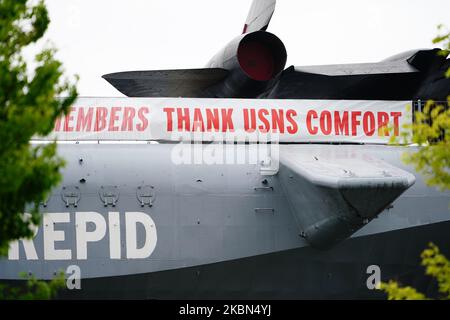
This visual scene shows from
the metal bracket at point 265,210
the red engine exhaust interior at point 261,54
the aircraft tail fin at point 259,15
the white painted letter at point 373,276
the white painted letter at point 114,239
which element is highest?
the aircraft tail fin at point 259,15

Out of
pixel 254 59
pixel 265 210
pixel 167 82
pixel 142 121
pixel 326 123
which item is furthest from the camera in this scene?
pixel 167 82

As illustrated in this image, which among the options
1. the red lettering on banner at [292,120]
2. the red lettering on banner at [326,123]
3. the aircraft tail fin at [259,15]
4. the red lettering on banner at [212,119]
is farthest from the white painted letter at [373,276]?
the aircraft tail fin at [259,15]

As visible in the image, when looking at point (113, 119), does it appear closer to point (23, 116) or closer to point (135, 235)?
point (135, 235)

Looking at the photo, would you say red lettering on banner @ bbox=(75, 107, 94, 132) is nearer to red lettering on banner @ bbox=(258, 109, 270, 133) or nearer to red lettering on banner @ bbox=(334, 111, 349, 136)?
red lettering on banner @ bbox=(258, 109, 270, 133)

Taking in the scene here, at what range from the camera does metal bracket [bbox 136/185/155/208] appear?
18172 millimetres

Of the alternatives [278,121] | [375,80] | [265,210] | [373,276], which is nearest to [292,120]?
[278,121]

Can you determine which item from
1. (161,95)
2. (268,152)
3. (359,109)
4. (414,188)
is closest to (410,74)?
(359,109)

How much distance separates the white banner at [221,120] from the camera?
18.8m

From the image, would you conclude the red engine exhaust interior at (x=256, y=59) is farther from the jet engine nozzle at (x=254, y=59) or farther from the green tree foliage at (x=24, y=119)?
the green tree foliage at (x=24, y=119)

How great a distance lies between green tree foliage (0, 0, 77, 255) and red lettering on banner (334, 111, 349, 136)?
35.6 ft

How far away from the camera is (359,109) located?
1975cm

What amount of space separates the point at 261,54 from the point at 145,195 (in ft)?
15.8

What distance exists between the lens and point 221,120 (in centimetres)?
1905

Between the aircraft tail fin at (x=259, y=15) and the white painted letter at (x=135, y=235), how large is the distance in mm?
6090
